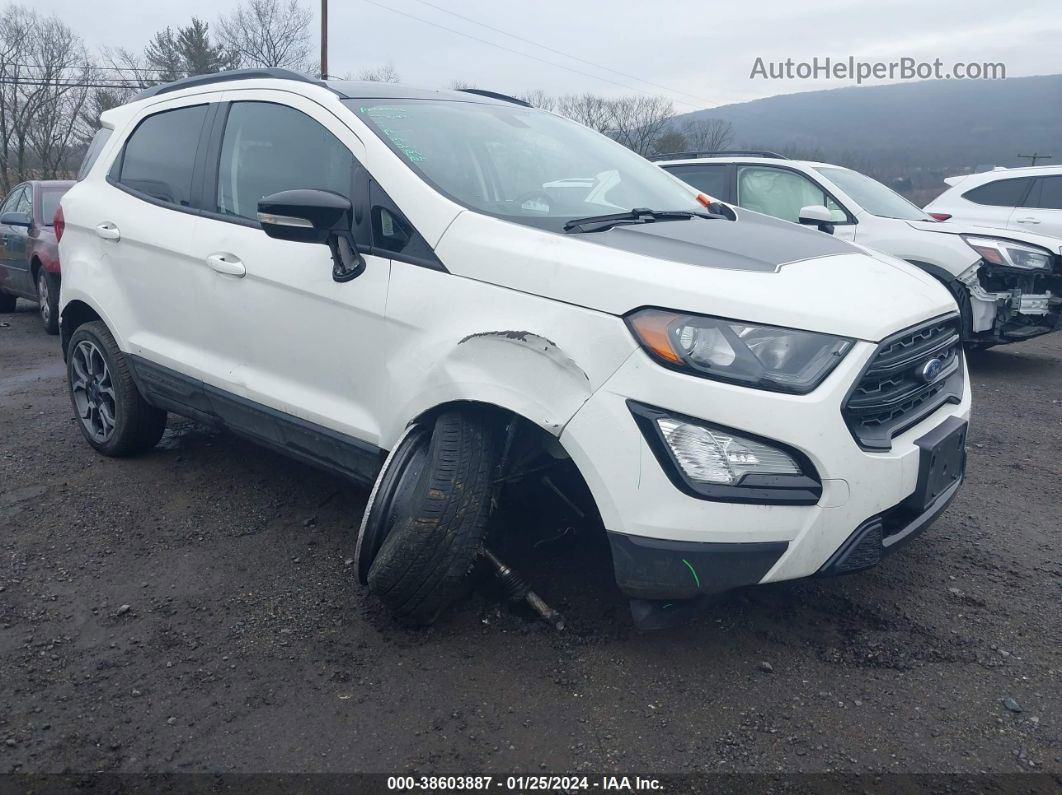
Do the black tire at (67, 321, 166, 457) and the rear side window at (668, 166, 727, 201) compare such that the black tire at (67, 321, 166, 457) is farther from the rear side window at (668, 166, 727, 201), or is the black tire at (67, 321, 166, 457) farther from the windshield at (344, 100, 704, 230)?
the rear side window at (668, 166, 727, 201)

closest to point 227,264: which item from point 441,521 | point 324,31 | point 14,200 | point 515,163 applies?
point 515,163

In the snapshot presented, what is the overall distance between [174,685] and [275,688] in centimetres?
31

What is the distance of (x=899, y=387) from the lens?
263 centimetres

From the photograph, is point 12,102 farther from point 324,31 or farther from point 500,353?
point 500,353

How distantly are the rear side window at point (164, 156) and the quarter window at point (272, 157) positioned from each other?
0.84 feet

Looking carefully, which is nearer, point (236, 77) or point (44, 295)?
point (236, 77)

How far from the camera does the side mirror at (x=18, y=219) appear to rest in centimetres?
909

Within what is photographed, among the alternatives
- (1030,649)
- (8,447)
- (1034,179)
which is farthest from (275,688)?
(1034,179)

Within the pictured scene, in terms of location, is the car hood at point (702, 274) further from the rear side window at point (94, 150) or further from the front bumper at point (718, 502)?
the rear side window at point (94, 150)

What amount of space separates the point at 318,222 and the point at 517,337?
850 millimetres

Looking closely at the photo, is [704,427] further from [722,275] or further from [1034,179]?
[1034,179]

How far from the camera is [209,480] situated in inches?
170

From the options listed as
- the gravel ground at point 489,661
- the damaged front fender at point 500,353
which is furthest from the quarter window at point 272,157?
the gravel ground at point 489,661

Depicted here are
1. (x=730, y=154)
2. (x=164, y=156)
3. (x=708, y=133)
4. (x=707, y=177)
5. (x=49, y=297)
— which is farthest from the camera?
(x=708, y=133)
